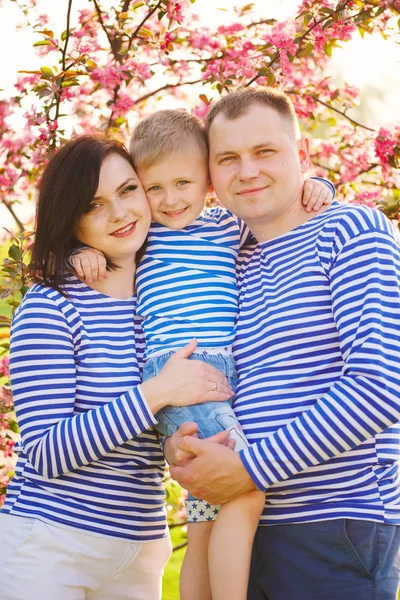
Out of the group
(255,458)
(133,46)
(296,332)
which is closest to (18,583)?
(255,458)

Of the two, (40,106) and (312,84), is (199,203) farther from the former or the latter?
(312,84)

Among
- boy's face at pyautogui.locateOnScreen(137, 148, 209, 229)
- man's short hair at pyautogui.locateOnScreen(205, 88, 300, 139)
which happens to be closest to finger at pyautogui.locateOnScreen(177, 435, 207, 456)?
boy's face at pyautogui.locateOnScreen(137, 148, 209, 229)

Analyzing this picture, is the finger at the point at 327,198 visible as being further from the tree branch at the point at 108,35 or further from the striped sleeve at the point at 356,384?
the tree branch at the point at 108,35

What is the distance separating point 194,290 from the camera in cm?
254

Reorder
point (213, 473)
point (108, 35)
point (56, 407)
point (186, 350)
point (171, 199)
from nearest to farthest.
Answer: point (213, 473) < point (56, 407) < point (186, 350) < point (171, 199) < point (108, 35)

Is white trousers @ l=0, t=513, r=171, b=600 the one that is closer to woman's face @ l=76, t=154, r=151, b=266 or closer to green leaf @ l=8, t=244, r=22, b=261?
woman's face @ l=76, t=154, r=151, b=266

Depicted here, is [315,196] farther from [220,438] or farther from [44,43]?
[44,43]

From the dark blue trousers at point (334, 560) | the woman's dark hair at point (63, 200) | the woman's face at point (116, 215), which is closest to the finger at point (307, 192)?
the woman's face at point (116, 215)

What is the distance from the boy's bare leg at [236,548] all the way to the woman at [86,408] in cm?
32

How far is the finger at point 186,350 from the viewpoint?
7.85 feet

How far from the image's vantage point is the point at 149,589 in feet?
8.30

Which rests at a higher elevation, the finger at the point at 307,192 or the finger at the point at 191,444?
the finger at the point at 307,192

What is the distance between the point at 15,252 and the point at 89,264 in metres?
0.62

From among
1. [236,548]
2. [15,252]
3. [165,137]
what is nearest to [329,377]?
[236,548]
